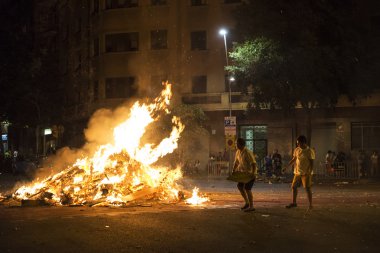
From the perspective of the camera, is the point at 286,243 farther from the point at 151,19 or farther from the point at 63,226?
the point at 151,19

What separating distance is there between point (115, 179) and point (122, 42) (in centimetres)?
2222

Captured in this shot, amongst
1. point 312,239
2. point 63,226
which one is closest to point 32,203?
point 63,226

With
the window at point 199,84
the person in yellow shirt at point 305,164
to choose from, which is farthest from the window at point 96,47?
the person in yellow shirt at point 305,164

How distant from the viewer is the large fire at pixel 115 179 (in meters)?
14.7

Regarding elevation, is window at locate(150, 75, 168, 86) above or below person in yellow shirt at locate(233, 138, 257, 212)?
above

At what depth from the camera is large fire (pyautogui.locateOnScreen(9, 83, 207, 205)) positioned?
48.3 feet

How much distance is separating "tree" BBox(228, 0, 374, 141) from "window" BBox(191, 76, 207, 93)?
7723 mm

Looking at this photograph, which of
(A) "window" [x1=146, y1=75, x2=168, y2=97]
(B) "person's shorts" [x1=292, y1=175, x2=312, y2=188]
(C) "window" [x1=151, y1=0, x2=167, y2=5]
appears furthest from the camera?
(C) "window" [x1=151, y1=0, x2=167, y2=5]

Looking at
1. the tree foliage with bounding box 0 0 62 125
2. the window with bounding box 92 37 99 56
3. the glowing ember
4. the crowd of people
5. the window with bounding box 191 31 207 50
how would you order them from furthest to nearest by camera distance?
1. the window with bounding box 92 37 99 56
2. the window with bounding box 191 31 207 50
3. the tree foliage with bounding box 0 0 62 125
4. the crowd of people
5. the glowing ember

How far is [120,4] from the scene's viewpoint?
36438 mm

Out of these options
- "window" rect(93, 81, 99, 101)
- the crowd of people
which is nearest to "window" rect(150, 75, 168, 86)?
"window" rect(93, 81, 99, 101)

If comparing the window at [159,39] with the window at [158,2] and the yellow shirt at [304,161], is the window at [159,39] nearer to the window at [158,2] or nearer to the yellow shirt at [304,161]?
the window at [158,2]

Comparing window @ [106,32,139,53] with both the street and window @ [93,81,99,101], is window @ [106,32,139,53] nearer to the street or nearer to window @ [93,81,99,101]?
window @ [93,81,99,101]

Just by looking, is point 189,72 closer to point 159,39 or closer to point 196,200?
point 159,39
